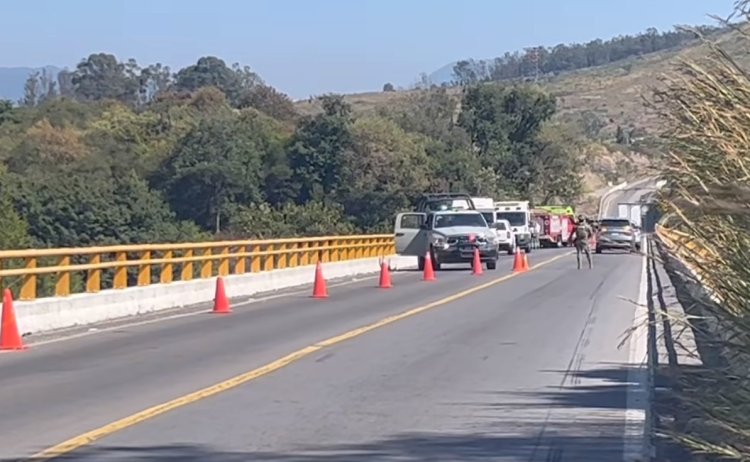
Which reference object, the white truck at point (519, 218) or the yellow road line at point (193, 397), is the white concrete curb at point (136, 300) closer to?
the yellow road line at point (193, 397)

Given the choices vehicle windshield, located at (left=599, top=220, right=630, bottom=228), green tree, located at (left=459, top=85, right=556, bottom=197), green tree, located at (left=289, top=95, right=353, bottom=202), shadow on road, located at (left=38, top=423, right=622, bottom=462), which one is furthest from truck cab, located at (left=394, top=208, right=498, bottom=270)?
green tree, located at (left=459, top=85, right=556, bottom=197)

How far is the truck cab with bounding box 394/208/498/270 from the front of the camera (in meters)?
43.8

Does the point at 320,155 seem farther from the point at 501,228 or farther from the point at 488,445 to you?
the point at 488,445

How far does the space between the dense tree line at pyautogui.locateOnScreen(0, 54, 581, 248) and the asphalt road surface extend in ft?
118

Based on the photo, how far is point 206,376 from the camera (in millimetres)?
15484

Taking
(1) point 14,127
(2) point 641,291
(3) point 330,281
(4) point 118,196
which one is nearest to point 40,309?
(2) point 641,291

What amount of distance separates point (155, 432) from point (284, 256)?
80.2 feet

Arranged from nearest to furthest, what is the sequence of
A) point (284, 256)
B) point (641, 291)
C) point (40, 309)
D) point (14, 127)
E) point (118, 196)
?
1. point (40, 309)
2. point (641, 291)
3. point (284, 256)
4. point (118, 196)
5. point (14, 127)

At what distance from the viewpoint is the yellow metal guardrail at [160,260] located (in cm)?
2144

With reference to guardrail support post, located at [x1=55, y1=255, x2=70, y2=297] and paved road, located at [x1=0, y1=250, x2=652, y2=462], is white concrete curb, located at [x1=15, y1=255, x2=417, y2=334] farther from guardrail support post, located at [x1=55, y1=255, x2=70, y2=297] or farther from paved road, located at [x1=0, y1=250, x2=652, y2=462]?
paved road, located at [x1=0, y1=250, x2=652, y2=462]

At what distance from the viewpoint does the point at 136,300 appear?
2472 centimetres

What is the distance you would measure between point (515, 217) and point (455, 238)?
22.2 meters

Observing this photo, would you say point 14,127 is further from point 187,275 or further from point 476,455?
point 476,455

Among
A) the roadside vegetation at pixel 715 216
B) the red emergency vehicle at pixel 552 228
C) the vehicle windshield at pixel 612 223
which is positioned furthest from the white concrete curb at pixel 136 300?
the red emergency vehicle at pixel 552 228
